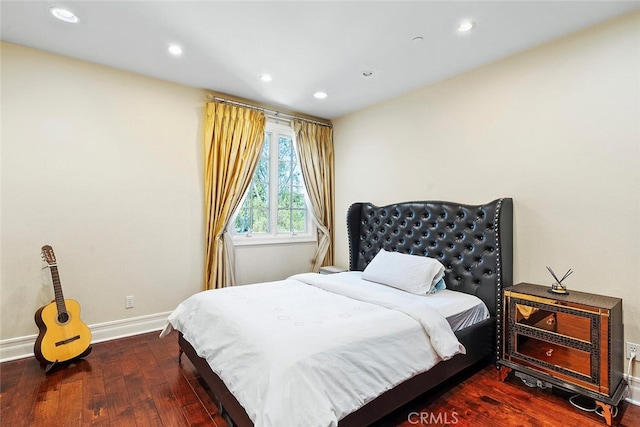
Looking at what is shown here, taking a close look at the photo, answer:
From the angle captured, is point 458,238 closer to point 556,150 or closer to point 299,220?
point 556,150

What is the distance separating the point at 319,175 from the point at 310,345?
295 centimetres

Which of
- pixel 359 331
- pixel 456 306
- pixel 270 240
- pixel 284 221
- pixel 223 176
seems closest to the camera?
pixel 359 331

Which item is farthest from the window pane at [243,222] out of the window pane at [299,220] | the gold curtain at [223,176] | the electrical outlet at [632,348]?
the electrical outlet at [632,348]

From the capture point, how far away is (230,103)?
3.54m

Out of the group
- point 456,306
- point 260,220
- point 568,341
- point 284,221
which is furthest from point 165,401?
point 568,341

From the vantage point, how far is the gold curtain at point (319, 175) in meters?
4.14

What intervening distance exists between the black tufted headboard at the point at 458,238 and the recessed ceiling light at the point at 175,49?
254 cm

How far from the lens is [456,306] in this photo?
2.35 meters

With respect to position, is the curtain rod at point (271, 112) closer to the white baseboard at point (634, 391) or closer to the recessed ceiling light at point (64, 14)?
the recessed ceiling light at point (64, 14)

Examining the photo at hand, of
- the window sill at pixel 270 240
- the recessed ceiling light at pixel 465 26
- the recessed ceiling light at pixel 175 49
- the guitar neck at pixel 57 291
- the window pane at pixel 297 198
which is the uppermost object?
the recessed ceiling light at pixel 175 49

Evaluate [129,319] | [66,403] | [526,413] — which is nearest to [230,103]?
[129,319]

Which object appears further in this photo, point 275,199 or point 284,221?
point 284,221

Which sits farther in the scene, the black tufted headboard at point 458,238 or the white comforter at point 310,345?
the black tufted headboard at point 458,238

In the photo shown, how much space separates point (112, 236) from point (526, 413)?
361 centimetres
